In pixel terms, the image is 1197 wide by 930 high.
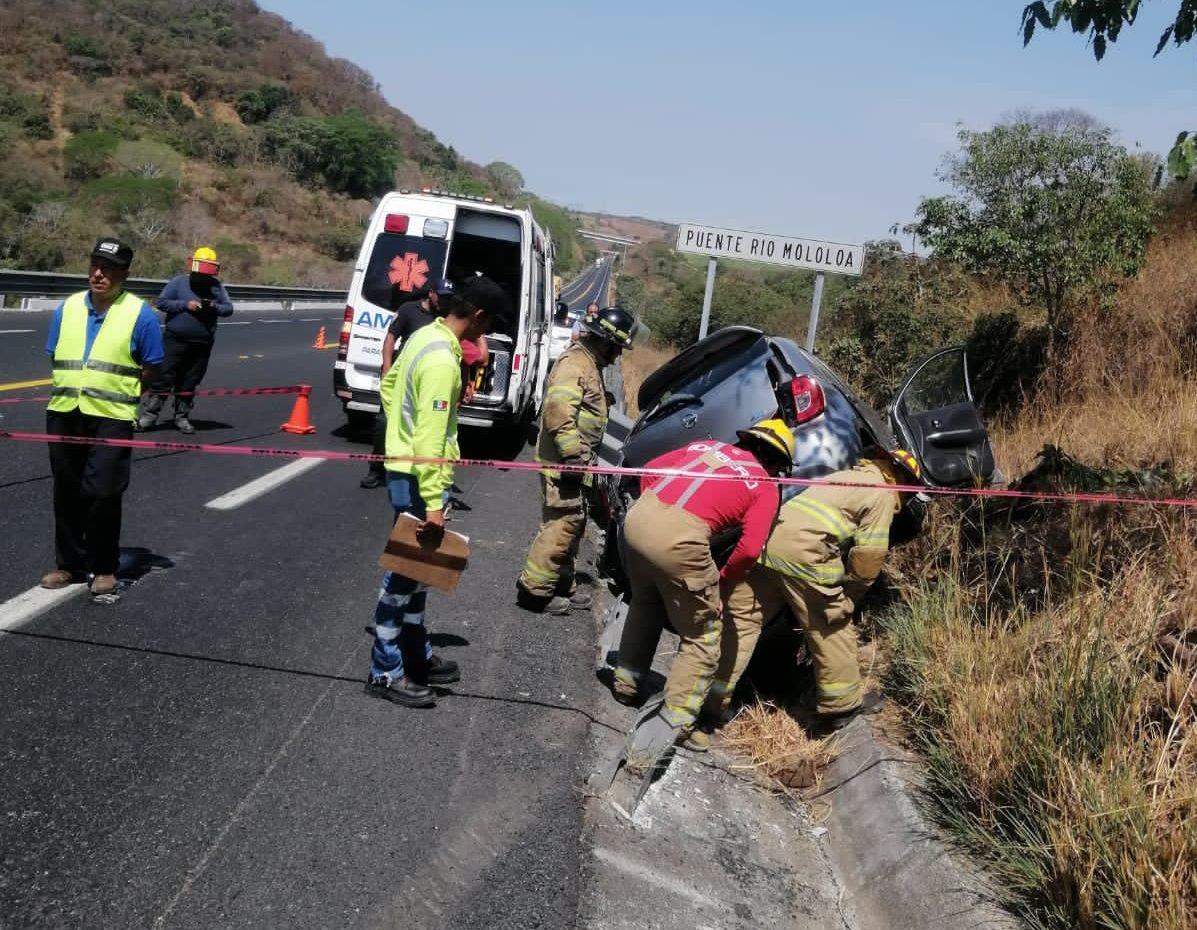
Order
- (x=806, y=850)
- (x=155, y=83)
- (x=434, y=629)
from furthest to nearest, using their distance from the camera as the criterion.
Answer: (x=155, y=83) < (x=434, y=629) < (x=806, y=850)

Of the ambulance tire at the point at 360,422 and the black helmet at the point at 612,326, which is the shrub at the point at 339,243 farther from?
the black helmet at the point at 612,326

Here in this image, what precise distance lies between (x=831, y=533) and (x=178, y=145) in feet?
191

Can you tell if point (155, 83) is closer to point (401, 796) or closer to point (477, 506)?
point (477, 506)

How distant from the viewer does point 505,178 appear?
142 meters

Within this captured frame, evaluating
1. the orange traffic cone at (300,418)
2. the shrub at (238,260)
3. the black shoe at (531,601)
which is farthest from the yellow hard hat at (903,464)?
the shrub at (238,260)

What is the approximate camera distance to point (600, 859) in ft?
12.8

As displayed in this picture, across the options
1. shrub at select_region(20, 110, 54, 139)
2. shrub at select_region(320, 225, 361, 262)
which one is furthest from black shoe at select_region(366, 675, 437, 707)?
shrub at select_region(320, 225, 361, 262)

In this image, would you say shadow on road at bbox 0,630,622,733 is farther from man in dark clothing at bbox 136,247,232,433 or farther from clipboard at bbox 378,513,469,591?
man in dark clothing at bbox 136,247,232,433

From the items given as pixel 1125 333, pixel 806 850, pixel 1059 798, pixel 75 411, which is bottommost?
pixel 806 850

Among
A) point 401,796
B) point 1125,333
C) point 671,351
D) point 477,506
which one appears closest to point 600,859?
point 401,796

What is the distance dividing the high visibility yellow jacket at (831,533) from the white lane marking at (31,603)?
3429 mm

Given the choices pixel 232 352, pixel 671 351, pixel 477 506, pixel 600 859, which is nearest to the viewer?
pixel 600 859

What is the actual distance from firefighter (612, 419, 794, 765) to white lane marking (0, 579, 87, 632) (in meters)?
2.85

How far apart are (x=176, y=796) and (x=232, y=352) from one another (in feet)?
50.9
